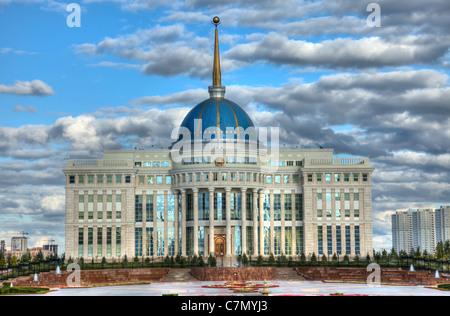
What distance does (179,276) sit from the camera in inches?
2756

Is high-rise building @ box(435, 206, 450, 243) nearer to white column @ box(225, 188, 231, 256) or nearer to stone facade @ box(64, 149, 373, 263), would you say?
stone facade @ box(64, 149, 373, 263)

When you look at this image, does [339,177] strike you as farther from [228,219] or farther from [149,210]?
[149,210]

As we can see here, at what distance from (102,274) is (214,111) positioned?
109 ft

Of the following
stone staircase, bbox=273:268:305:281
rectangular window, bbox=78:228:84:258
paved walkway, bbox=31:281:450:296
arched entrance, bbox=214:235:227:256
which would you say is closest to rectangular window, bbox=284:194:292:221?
arched entrance, bbox=214:235:227:256

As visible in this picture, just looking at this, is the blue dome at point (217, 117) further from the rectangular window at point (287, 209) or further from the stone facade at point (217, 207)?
the rectangular window at point (287, 209)

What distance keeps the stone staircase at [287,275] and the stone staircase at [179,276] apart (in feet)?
27.6

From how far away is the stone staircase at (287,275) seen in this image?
227 ft

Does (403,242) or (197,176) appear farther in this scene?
(403,242)

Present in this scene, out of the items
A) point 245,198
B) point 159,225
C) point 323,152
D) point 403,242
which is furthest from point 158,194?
point 403,242

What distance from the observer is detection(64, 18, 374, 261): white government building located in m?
89.0

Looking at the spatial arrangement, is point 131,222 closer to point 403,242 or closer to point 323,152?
point 323,152

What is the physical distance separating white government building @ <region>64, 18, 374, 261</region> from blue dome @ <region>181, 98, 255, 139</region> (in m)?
0.15
